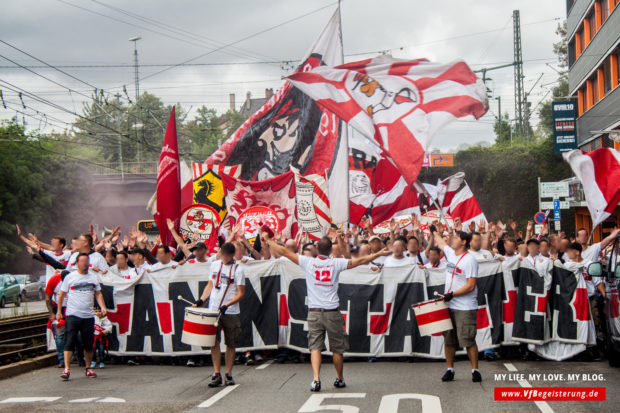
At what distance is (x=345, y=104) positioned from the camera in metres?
12.9

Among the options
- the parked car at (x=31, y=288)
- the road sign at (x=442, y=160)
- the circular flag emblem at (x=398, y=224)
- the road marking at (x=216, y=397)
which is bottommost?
the parked car at (x=31, y=288)

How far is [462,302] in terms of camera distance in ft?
31.1

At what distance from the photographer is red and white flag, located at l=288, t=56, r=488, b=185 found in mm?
12242

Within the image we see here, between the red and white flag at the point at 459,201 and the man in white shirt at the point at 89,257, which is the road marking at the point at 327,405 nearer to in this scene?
the man in white shirt at the point at 89,257

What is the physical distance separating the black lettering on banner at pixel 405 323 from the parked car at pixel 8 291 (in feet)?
82.2

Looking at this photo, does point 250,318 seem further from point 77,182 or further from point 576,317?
point 77,182

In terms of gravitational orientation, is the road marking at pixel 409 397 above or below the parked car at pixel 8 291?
above

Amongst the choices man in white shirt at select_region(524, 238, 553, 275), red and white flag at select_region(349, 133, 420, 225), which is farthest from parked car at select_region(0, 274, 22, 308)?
man in white shirt at select_region(524, 238, 553, 275)

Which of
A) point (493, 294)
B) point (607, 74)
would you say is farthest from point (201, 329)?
point (607, 74)

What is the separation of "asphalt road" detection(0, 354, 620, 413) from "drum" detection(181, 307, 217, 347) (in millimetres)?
603

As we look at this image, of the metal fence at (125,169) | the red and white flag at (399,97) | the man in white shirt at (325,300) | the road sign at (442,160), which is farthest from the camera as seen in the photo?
the metal fence at (125,169)

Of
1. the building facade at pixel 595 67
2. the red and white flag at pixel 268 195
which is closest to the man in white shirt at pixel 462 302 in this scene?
the red and white flag at pixel 268 195

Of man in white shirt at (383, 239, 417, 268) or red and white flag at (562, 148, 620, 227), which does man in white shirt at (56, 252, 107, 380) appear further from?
red and white flag at (562, 148, 620, 227)

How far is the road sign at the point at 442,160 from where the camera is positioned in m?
53.9
